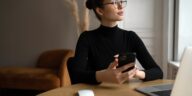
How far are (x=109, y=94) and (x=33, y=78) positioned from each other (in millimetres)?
2440

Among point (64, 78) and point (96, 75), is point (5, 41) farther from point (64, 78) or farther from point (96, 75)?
point (96, 75)

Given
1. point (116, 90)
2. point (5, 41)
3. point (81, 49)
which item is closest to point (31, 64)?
point (5, 41)

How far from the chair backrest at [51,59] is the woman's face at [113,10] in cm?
245

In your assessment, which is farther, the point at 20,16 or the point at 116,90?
the point at 20,16

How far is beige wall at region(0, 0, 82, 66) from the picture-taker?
4250 mm

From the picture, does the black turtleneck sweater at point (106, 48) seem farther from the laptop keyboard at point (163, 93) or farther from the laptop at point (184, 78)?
the laptop at point (184, 78)

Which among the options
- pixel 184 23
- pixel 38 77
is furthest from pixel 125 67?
pixel 38 77

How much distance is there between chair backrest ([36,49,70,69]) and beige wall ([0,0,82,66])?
136 mm

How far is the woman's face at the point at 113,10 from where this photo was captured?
1728mm

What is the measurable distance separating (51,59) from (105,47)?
2.50 metres

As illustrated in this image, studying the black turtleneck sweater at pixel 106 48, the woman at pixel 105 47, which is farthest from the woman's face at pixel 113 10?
the black turtleneck sweater at pixel 106 48

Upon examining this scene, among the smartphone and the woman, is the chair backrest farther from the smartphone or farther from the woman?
the smartphone

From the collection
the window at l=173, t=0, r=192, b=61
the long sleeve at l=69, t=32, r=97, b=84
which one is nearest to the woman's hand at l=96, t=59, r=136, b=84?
the long sleeve at l=69, t=32, r=97, b=84

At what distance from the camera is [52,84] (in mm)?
3559
